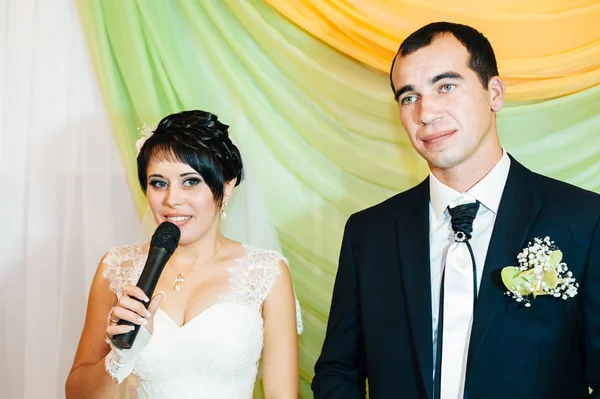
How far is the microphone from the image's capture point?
5.45ft

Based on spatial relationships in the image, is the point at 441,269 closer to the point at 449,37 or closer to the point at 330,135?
the point at 449,37

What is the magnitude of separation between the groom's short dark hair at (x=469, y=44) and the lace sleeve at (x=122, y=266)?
3.90ft

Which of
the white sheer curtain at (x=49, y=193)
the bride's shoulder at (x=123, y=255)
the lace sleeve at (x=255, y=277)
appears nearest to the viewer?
the lace sleeve at (x=255, y=277)

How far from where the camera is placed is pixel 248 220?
278 centimetres

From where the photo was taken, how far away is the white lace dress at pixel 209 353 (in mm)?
2330

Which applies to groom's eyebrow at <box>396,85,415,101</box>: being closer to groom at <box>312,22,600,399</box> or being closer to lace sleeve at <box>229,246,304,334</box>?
groom at <box>312,22,600,399</box>

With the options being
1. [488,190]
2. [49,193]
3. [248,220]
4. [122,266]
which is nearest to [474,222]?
[488,190]

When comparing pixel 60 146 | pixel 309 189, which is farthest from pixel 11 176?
pixel 309 189

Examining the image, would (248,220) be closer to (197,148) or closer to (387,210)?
(197,148)

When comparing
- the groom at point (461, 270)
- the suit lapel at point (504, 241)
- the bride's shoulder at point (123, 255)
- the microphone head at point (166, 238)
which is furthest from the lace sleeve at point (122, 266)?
the suit lapel at point (504, 241)

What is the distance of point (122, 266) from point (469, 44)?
1414 millimetres

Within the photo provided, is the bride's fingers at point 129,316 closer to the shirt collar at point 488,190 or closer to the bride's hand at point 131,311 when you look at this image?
the bride's hand at point 131,311

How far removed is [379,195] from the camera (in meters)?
2.79

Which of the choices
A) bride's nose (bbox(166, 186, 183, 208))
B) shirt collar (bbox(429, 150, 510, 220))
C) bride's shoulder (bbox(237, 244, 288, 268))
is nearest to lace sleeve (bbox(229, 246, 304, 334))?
bride's shoulder (bbox(237, 244, 288, 268))
